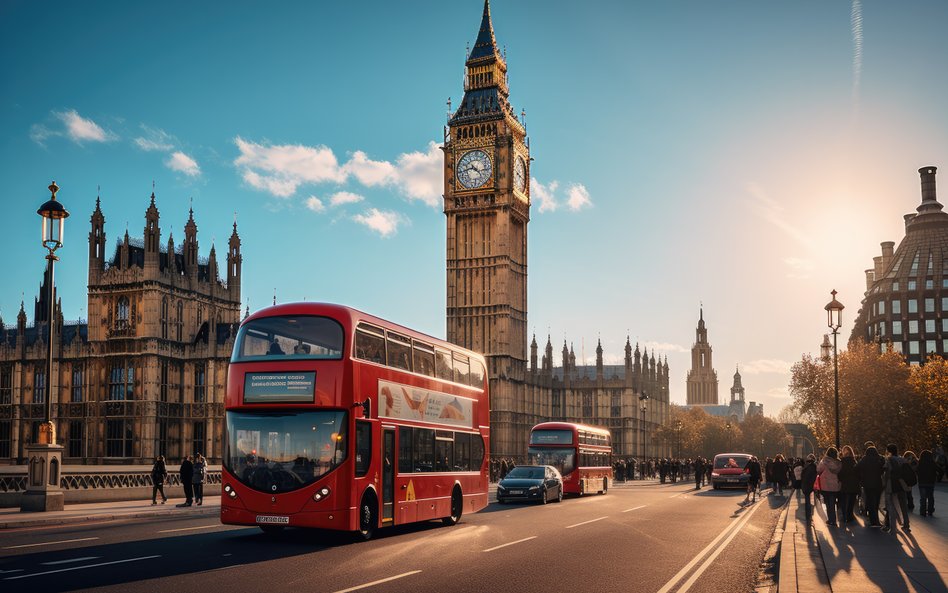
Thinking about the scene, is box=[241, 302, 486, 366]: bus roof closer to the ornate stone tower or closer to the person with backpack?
the person with backpack

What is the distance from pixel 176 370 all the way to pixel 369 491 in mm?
50839

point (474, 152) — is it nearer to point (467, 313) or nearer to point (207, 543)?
point (467, 313)

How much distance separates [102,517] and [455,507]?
9354mm

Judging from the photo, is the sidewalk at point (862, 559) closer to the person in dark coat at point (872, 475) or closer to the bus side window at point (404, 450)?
the person in dark coat at point (872, 475)

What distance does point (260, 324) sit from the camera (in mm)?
18109

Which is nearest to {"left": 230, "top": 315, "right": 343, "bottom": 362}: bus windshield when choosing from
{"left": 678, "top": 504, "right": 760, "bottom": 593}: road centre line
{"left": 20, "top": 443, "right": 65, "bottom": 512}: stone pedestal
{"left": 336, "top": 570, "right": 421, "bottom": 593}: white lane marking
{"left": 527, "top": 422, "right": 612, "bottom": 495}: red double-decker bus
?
{"left": 336, "top": 570, "right": 421, "bottom": 593}: white lane marking

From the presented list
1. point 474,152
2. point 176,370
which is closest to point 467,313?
point 474,152

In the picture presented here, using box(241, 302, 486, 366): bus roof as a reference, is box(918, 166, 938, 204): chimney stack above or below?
above

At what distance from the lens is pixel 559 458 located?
143 ft

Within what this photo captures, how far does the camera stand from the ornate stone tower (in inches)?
3492

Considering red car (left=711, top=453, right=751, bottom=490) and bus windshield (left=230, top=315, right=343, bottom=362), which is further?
red car (left=711, top=453, right=751, bottom=490)

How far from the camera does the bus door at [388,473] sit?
1941cm

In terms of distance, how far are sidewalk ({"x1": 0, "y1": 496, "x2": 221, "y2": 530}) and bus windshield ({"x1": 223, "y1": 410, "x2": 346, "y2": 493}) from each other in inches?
316

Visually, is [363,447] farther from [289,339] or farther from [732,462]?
[732,462]
